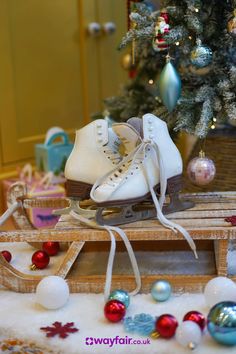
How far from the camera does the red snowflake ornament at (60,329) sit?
0.86 meters

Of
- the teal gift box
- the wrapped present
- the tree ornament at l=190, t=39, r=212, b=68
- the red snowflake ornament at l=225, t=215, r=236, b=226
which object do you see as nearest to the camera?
the red snowflake ornament at l=225, t=215, r=236, b=226

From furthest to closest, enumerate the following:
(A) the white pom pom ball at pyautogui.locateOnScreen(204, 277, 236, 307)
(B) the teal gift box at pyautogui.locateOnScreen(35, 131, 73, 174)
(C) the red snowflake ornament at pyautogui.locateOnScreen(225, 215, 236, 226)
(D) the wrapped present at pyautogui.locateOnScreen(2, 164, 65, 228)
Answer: (B) the teal gift box at pyautogui.locateOnScreen(35, 131, 73, 174) < (D) the wrapped present at pyautogui.locateOnScreen(2, 164, 65, 228) < (C) the red snowflake ornament at pyautogui.locateOnScreen(225, 215, 236, 226) < (A) the white pom pom ball at pyautogui.locateOnScreen(204, 277, 236, 307)

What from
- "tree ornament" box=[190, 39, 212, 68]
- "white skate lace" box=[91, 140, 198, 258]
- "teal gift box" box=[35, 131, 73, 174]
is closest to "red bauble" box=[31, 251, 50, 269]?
"white skate lace" box=[91, 140, 198, 258]

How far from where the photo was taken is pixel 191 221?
40.9 inches

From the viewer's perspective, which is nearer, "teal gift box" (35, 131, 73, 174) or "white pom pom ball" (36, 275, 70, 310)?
"white pom pom ball" (36, 275, 70, 310)

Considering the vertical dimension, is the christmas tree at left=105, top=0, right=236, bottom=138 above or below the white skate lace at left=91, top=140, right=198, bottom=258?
above

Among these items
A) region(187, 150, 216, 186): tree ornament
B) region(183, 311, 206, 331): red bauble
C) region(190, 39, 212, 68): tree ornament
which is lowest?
region(183, 311, 206, 331): red bauble

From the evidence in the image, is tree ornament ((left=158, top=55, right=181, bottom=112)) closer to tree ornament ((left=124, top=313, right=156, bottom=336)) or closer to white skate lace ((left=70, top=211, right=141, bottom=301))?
white skate lace ((left=70, top=211, right=141, bottom=301))

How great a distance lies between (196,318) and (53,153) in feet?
3.53

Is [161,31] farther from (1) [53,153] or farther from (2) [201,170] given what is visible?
(1) [53,153]

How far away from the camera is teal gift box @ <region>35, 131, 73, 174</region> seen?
1806 millimetres

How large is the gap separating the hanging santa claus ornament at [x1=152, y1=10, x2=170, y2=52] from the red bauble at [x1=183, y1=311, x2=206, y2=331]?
2.16 feet

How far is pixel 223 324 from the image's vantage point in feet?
2.61
